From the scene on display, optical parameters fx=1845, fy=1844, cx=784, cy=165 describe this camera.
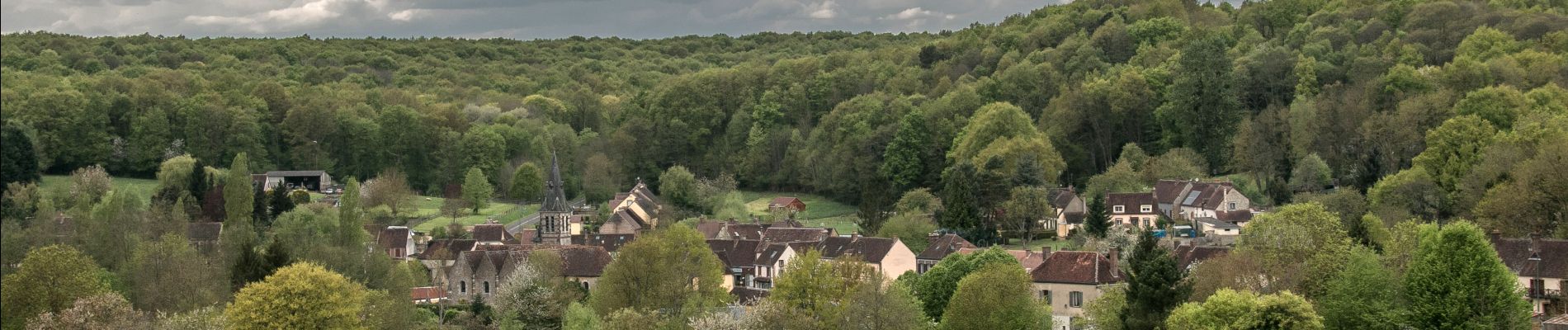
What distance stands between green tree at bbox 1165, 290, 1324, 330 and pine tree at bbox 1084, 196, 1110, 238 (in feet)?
87.3

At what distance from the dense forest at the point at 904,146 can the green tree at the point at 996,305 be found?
165 mm

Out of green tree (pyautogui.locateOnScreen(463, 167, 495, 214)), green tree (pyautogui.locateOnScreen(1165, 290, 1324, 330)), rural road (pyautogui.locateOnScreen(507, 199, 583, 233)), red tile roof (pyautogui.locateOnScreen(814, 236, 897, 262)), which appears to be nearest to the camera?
green tree (pyautogui.locateOnScreen(1165, 290, 1324, 330))

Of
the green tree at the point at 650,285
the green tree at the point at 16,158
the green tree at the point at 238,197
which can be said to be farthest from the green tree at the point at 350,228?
the green tree at the point at 650,285

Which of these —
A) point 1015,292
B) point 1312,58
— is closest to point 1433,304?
point 1015,292

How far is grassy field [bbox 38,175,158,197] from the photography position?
9031 cm

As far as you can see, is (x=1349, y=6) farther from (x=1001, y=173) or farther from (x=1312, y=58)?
(x=1001, y=173)

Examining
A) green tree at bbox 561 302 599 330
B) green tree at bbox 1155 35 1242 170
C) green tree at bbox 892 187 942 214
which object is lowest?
green tree at bbox 561 302 599 330

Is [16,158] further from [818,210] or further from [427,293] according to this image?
[818,210]

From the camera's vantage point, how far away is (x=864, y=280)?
45.8 m

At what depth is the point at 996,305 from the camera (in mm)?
43125

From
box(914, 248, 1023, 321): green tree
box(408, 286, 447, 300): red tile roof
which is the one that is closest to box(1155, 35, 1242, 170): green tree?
box(914, 248, 1023, 321): green tree

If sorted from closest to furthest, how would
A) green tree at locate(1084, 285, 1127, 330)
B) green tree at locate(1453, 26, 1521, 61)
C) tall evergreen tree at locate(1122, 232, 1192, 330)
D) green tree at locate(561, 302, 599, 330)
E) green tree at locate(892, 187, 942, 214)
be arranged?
tall evergreen tree at locate(1122, 232, 1192, 330) → green tree at locate(1084, 285, 1127, 330) → green tree at locate(561, 302, 599, 330) → green tree at locate(892, 187, 942, 214) → green tree at locate(1453, 26, 1521, 61)

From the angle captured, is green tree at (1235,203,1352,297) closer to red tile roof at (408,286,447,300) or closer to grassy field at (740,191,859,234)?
red tile roof at (408,286,447,300)

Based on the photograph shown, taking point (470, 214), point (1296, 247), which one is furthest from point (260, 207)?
point (1296, 247)
